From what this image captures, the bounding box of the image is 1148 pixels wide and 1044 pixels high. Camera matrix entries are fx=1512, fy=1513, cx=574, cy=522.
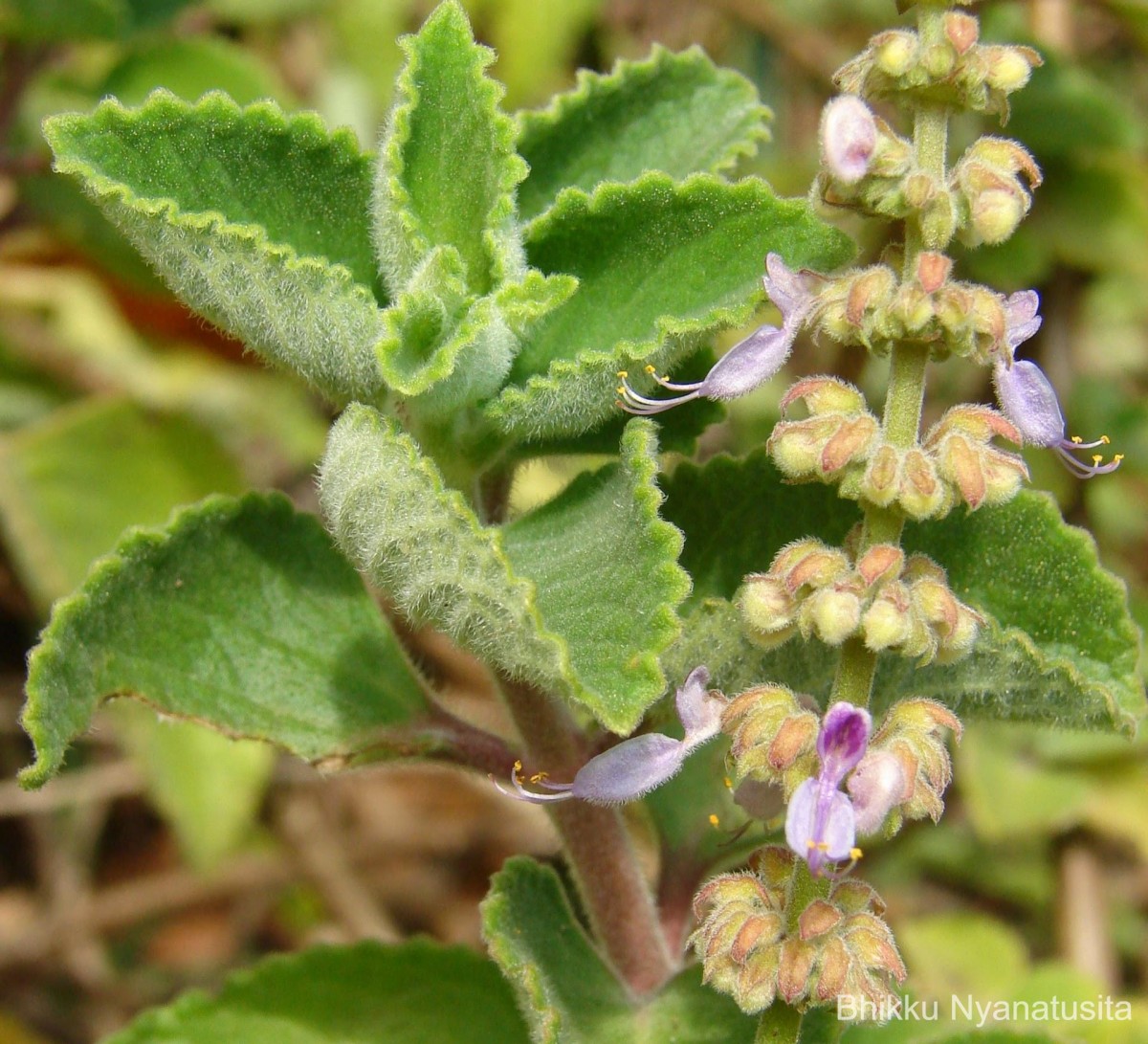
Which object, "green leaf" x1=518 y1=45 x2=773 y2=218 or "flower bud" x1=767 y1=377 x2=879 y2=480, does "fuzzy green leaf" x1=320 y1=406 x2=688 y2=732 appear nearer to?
"flower bud" x1=767 y1=377 x2=879 y2=480

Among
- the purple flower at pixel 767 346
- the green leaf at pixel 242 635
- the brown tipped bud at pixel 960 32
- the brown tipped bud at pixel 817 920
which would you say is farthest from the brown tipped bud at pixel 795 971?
the brown tipped bud at pixel 960 32

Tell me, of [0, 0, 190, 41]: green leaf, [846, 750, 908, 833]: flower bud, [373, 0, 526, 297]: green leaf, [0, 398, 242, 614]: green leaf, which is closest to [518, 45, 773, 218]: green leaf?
[373, 0, 526, 297]: green leaf

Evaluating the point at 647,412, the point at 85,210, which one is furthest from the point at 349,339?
the point at 85,210

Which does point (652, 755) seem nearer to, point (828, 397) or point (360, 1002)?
point (828, 397)

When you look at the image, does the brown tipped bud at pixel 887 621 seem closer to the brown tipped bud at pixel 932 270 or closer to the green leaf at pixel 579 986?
the brown tipped bud at pixel 932 270

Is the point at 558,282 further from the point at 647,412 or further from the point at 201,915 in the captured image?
the point at 201,915

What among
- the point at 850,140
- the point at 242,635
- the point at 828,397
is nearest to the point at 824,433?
the point at 828,397
